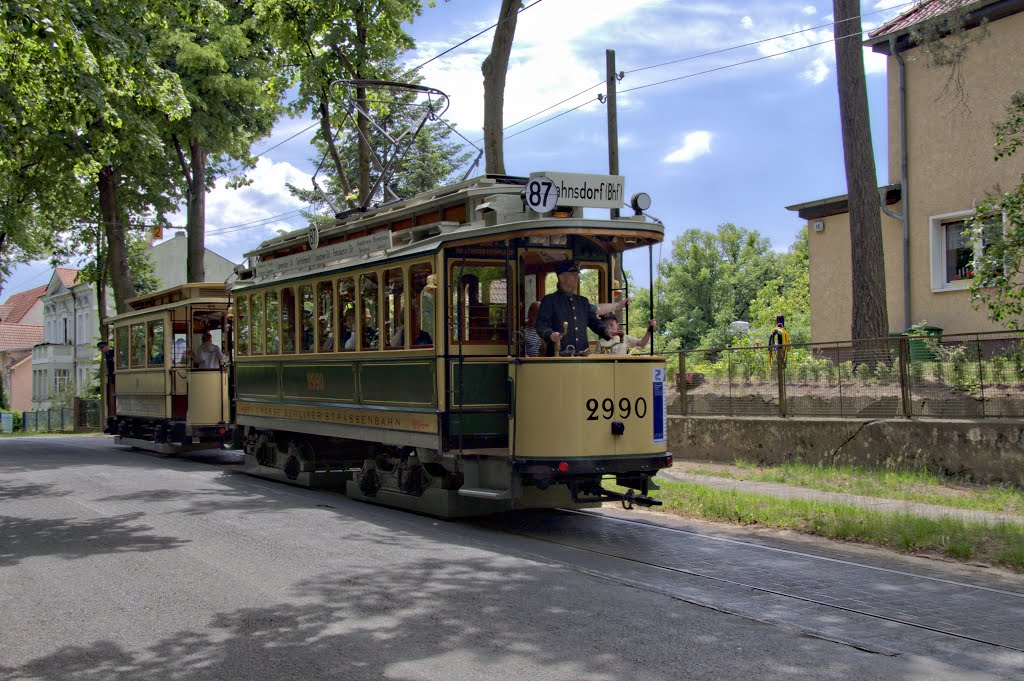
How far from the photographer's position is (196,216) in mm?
30156

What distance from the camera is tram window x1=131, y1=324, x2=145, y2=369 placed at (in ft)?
72.1

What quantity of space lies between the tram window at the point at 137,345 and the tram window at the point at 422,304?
12607 millimetres

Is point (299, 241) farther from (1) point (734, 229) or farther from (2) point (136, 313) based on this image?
(1) point (734, 229)

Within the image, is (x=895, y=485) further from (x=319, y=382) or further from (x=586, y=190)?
(x=319, y=382)

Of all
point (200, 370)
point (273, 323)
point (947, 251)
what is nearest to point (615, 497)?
point (273, 323)

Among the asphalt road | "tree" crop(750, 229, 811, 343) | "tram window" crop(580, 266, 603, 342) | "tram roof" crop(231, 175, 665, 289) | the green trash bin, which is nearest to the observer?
the asphalt road

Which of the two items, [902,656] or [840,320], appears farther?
[840,320]

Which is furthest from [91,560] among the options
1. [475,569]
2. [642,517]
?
[642,517]

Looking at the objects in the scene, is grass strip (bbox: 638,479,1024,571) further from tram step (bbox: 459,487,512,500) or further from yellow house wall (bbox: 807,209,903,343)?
yellow house wall (bbox: 807,209,903,343)

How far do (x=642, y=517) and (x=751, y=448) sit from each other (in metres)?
4.76

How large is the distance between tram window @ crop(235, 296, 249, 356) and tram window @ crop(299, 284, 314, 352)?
7.30 feet

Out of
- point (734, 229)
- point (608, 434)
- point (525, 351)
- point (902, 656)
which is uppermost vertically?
point (734, 229)

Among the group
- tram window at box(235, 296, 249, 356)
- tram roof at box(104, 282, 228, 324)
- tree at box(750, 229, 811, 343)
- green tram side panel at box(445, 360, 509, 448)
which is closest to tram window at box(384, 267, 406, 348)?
green tram side panel at box(445, 360, 509, 448)

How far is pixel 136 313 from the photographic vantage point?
22.1 m
